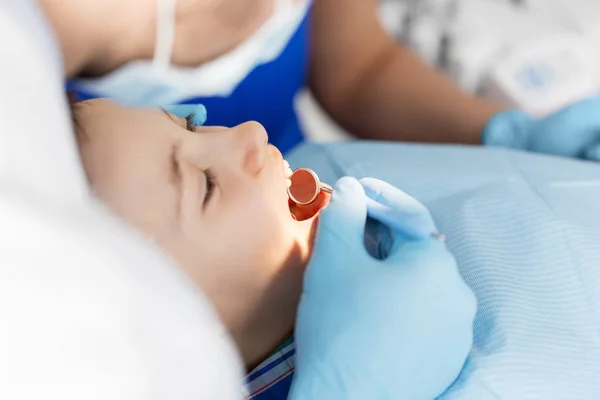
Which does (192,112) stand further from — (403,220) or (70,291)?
(70,291)

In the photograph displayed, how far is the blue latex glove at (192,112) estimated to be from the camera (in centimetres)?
61

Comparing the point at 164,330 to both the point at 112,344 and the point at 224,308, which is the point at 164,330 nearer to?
the point at 112,344

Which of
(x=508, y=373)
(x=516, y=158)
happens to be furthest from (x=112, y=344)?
(x=516, y=158)

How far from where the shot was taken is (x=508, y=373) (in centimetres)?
58

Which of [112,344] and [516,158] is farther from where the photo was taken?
[516,158]

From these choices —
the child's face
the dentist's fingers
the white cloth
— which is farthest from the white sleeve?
the dentist's fingers

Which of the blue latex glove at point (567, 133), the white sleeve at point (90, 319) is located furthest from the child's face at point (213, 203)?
the blue latex glove at point (567, 133)

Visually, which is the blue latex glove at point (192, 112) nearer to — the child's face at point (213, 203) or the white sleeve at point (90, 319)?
the child's face at point (213, 203)

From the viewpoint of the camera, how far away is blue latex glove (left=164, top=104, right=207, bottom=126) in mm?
614

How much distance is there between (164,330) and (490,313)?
0.36m

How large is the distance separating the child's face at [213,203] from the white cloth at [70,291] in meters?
0.08

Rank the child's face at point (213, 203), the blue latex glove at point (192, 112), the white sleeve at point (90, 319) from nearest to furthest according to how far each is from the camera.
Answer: the white sleeve at point (90, 319) → the child's face at point (213, 203) → the blue latex glove at point (192, 112)

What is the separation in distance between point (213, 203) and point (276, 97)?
52cm

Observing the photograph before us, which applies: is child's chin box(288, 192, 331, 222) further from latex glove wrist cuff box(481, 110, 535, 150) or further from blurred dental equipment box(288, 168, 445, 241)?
latex glove wrist cuff box(481, 110, 535, 150)
